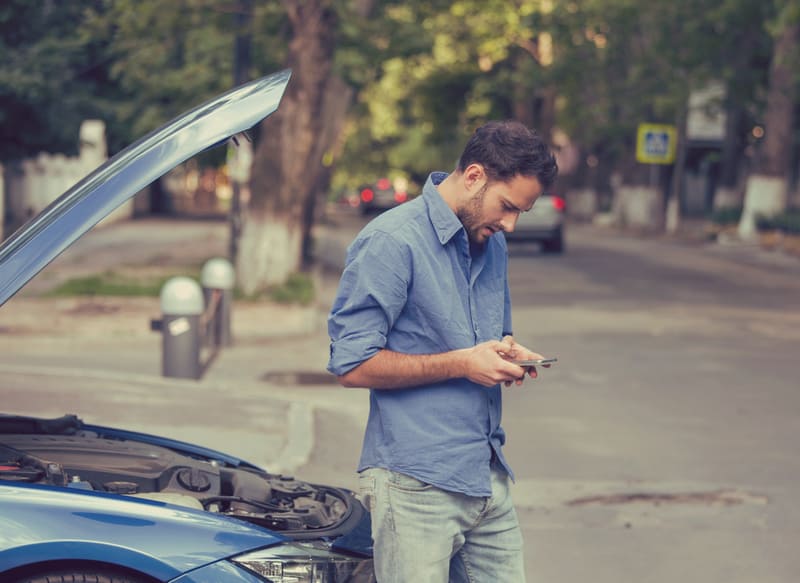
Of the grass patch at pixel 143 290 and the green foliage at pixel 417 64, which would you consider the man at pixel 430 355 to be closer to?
the grass patch at pixel 143 290

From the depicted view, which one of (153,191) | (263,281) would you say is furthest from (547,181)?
(153,191)

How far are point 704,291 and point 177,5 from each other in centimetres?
881

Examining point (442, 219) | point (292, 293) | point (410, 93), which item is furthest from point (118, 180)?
point (410, 93)

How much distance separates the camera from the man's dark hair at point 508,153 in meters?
3.39

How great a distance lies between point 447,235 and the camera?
3.45 m

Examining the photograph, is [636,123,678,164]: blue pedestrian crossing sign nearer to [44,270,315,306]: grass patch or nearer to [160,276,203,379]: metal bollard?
[44,270,315,306]: grass patch

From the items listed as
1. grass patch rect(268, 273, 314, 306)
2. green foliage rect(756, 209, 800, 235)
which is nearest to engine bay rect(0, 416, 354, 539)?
grass patch rect(268, 273, 314, 306)

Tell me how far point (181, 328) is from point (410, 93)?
57657 millimetres

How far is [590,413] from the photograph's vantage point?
33.9ft

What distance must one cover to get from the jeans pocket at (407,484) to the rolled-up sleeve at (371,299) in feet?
0.96

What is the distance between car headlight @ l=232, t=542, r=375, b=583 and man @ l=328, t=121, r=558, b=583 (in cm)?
28

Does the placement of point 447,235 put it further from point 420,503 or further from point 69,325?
→ point 69,325

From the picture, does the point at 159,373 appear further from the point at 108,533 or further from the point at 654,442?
the point at 108,533

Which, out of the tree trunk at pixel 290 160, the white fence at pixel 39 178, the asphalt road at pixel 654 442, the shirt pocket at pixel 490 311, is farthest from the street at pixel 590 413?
the white fence at pixel 39 178
